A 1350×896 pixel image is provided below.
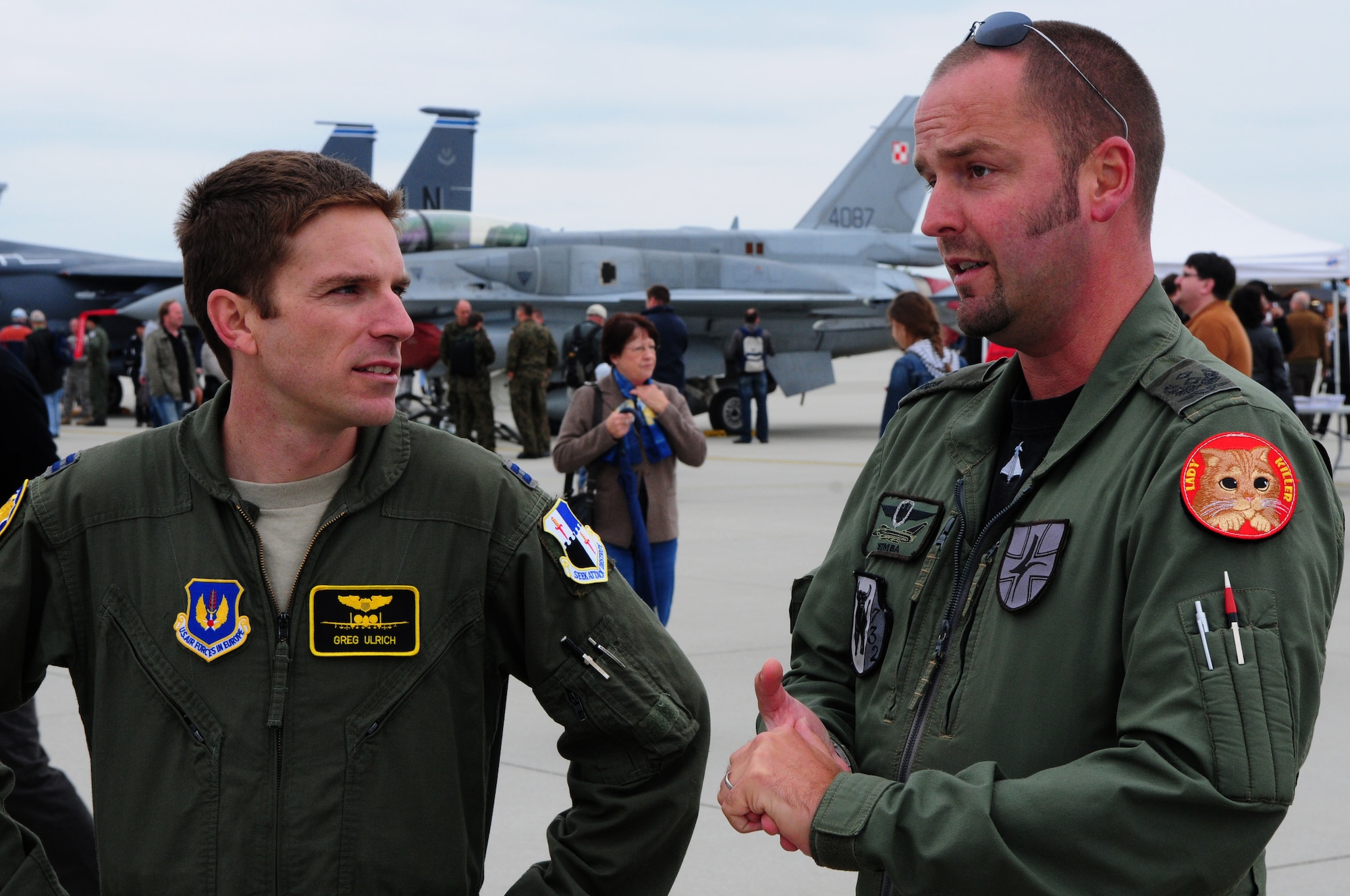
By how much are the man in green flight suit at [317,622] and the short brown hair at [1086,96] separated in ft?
2.91

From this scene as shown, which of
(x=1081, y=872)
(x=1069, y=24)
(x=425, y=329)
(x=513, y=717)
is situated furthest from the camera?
(x=425, y=329)

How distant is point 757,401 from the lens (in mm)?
19531

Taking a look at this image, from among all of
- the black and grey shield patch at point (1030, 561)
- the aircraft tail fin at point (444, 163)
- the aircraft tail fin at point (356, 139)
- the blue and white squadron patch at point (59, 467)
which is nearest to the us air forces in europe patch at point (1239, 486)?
the black and grey shield patch at point (1030, 561)

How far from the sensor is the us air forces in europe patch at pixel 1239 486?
1441mm

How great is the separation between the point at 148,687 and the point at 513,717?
13.3 feet

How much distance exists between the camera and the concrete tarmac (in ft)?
13.8

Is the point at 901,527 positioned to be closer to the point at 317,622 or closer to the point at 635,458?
the point at 317,622

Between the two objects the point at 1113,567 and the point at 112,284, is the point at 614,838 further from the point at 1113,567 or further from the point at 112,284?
the point at 112,284

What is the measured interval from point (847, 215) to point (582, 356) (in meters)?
10.7

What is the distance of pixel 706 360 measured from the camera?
21.6m

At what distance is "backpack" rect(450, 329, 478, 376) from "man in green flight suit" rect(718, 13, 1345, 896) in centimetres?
1504

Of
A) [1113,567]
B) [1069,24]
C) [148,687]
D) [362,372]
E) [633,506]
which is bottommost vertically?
[633,506]

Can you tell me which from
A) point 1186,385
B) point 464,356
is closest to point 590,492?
point 1186,385

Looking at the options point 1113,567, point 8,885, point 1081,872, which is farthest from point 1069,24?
point 8,885
